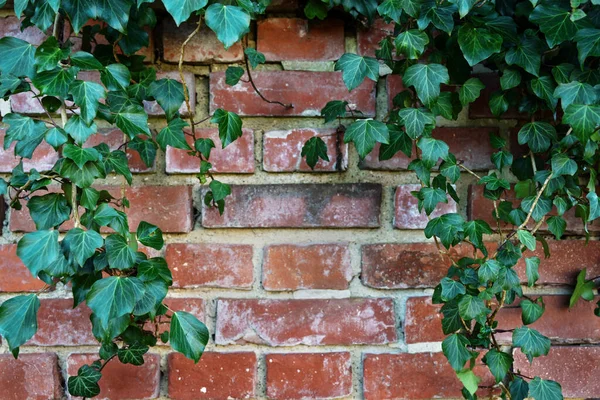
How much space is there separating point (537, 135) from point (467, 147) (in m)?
0.10

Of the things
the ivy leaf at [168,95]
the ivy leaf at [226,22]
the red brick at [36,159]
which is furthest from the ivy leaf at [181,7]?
the red brick at [36,159]

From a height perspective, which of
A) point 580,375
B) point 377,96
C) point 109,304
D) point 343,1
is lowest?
point 580,375

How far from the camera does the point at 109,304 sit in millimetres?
713

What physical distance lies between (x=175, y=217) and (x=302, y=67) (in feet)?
1.00

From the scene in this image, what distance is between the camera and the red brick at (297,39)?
963 mm

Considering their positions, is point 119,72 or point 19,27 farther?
point 19,27

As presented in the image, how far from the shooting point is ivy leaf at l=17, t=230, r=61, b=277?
0.72m

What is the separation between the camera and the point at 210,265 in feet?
3.10

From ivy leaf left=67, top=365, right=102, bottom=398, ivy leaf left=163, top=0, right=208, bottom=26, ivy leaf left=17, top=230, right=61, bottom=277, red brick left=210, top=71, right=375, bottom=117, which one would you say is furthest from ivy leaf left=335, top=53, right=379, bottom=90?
ivy leaf left=67, top=365, right=102, bottom=398

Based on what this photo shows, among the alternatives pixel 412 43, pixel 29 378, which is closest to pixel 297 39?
pixel 412 43

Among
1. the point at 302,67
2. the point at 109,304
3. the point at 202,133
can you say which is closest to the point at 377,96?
the point at 302,67

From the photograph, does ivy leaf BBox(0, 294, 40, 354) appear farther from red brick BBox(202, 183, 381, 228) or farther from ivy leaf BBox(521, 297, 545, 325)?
ivy leaf BBox(521, 297, 545, 325)

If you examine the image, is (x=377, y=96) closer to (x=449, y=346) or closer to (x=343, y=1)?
(x=343, y=1)

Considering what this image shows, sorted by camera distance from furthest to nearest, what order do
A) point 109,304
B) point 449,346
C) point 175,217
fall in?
point 175,217 < point 449,346 < point 109,304
